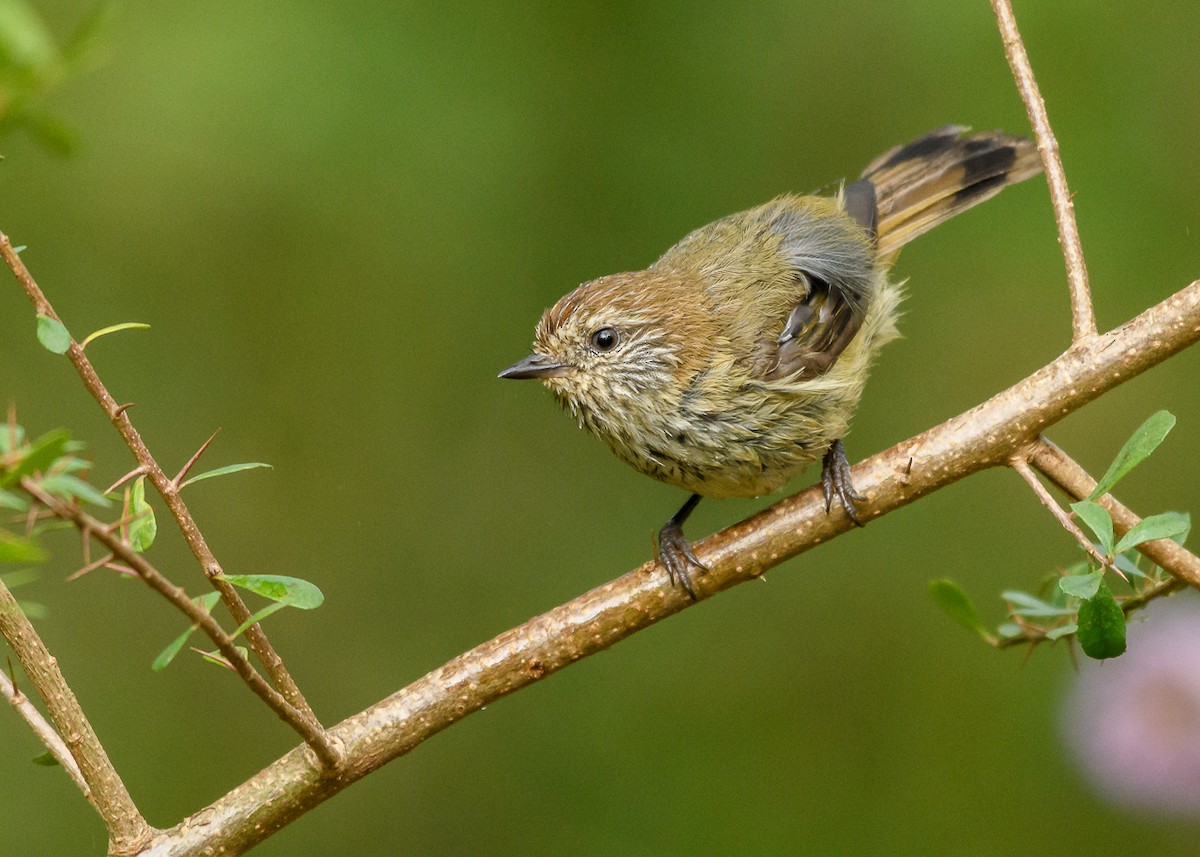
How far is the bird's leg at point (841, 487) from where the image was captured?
276 centimetres

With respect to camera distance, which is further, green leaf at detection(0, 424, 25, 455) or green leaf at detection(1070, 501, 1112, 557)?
green leaf at detection(1070, 501, 1112, 557)

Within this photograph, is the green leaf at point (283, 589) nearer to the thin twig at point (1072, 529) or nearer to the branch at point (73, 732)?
the branch at point (73, 732)

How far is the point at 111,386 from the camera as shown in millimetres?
5340

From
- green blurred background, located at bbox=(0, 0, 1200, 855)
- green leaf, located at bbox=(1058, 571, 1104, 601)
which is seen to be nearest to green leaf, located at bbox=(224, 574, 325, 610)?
green leaf, located at bbox=(1058, 571, 1104, 601)

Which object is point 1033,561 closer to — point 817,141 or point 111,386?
point 817,141

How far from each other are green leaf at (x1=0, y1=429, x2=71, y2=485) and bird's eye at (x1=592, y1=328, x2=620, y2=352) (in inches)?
94.6

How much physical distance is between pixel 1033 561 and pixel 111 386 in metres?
4.04

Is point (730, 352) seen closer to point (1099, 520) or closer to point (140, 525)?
point (1099, 520)

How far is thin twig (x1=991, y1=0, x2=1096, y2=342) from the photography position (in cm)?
270

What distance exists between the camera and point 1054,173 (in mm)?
2830

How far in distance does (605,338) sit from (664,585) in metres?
1.10

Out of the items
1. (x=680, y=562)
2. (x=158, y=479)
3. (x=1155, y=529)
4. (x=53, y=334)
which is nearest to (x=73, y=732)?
(x=158, y=479)

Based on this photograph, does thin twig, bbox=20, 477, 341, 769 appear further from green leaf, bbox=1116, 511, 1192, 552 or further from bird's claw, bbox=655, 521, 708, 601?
green leaf, bbox=1116, 511, 1192, 552

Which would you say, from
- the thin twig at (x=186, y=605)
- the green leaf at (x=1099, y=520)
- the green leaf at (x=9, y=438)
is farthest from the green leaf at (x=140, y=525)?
the green leaf at (x=1099, y=520)
